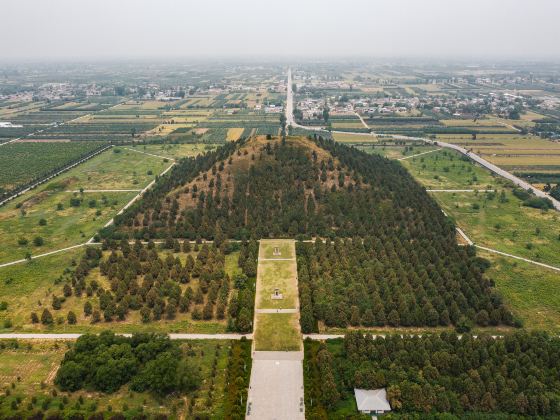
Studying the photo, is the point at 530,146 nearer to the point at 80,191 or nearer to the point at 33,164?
the point at 80,191

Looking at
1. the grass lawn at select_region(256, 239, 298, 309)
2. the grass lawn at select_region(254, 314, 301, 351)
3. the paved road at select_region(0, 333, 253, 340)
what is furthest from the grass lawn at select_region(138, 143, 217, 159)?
the grass lawn at select_region(254, 314, 301, 351)

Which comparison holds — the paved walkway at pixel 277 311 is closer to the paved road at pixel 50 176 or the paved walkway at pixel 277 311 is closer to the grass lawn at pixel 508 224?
the grass lawn at pixel 508 224

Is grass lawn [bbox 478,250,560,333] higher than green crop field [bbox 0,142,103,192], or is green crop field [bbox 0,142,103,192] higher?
green crop field [bbox 0,142,103,192]

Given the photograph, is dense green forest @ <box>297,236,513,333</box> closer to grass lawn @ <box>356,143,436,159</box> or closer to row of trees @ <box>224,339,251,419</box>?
row of trees @ <box>224,339,251,419</box>

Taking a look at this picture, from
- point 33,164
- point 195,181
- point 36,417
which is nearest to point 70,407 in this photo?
point 36,417

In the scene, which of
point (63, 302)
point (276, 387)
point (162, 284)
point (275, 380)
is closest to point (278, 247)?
point (162, 284)

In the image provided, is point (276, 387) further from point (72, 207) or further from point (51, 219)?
point (72, 207)

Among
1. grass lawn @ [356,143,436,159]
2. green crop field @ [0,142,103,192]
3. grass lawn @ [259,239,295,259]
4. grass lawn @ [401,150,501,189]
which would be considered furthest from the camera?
grass lawn @ [356,143,436,159]
